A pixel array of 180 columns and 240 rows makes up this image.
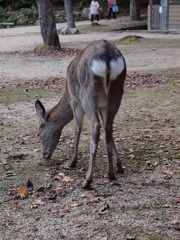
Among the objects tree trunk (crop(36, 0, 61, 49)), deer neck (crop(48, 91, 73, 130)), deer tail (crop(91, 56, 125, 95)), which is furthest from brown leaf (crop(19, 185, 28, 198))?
tree trunk (crop(36, 0, 61, 49))

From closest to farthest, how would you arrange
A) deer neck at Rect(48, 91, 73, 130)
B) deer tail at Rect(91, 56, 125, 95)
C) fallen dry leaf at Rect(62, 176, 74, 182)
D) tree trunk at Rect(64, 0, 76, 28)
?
deer tail at Rect(91, 56, 125, 95), fallen dry leaf at Rect(62, 176, 74, 182), deer neck at Rect(48, 91, 73, 130), tree trunk at Rect(64, 0, 76, 28)

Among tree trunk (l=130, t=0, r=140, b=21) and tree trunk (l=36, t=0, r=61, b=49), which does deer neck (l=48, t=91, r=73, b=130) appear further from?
tree trunk (l=130, t=0, r=140, b=21)

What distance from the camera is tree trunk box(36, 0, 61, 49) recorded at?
16688 millimetres

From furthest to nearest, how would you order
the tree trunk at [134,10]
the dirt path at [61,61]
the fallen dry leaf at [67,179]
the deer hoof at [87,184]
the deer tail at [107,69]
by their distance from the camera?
the tree trunk at [134,10] → the dirt path at [61,61] → the fallen dry leaf at [67,179] → the deer hoof at [87,184] → the deer tail at [107,69]

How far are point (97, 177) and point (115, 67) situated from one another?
1224mm

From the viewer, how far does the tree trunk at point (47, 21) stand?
16688mm

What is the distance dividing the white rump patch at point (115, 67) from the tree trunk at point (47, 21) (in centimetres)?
1249

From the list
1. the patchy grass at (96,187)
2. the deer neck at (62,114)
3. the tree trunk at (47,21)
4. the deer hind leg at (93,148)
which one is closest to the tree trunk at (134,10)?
the tree trunk at (47,21)

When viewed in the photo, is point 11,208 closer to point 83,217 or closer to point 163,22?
point 83,217

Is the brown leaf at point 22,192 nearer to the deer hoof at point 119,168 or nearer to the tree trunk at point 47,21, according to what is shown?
the deer hoof at point 119,168

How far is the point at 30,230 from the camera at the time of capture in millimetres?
3979

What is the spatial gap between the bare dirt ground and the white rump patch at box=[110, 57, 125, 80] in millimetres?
1122

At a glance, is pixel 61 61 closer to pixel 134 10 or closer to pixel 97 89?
pixel 97 89

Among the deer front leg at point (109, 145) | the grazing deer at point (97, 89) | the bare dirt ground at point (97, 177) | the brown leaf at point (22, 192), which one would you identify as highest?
the grazing deer at point (97, 89)
